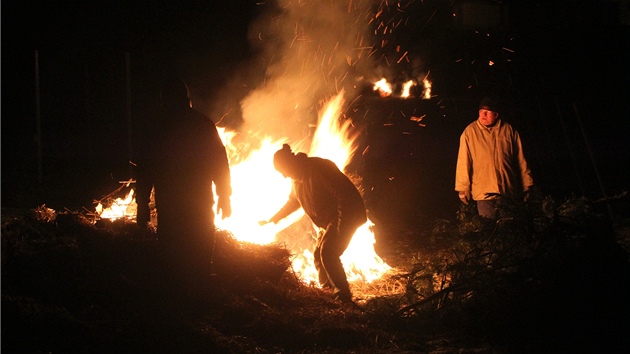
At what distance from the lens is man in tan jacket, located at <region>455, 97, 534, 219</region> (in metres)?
7.63

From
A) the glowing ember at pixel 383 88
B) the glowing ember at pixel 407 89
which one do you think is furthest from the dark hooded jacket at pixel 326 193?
the glowing ember at pixel 407 89

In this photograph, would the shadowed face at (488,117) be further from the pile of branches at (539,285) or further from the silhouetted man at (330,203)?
the silhouetted man at (330,203)

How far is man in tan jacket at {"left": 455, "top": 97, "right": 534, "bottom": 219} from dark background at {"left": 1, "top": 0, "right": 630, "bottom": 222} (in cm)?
424

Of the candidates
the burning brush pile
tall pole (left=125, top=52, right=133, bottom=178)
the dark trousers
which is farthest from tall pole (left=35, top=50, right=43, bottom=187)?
the dark trousers

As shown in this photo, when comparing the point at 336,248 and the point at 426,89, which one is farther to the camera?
the point at 426,89

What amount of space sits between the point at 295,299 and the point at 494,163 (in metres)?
2.90

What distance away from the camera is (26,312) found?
500 centimetres

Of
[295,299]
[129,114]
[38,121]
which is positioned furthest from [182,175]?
[38,121]

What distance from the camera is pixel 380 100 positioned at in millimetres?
15398

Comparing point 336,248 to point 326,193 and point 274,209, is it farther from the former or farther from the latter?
point 274,209

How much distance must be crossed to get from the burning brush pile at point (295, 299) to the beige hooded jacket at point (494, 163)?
789 mm

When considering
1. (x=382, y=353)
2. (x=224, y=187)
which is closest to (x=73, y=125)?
(x=224, y=187)

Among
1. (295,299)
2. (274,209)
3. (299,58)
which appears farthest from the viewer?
(299,58)

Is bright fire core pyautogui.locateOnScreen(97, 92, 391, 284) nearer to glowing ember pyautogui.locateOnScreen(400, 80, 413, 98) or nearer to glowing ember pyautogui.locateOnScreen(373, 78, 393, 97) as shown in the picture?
glowing ember pyautogui.locateOnScreen(373, 78, 393, 97)
